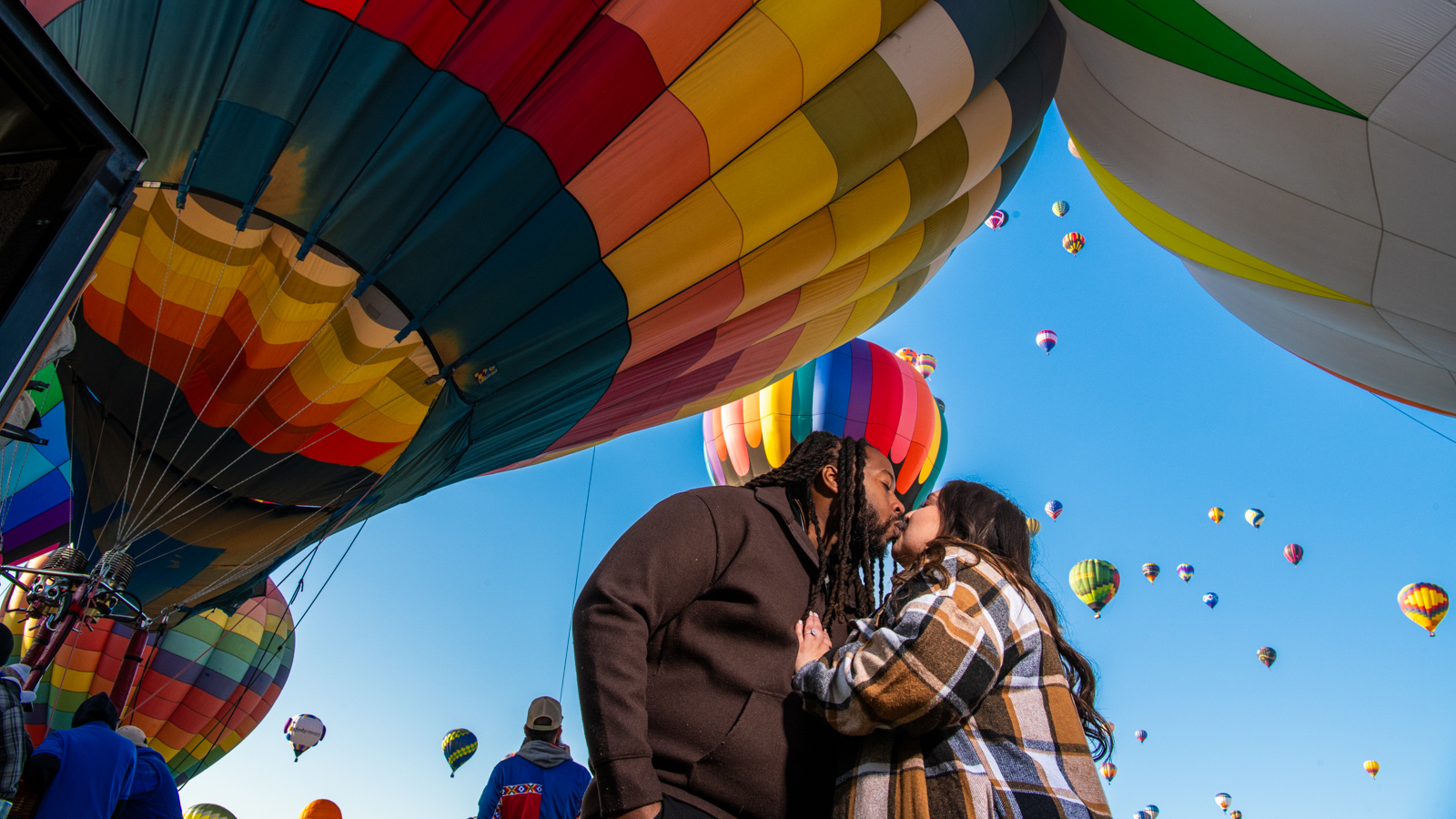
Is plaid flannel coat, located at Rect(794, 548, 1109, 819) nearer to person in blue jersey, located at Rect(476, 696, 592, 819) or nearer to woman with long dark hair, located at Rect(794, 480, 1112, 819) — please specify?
woman with long dark hair, located at Rect(794, 480, 1112, 819)

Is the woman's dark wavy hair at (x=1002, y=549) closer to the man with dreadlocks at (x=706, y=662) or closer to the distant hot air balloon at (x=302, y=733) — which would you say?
the man with dreadlocks at (x=706, y=662)

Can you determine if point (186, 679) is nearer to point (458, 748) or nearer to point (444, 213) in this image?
point (458, 748)

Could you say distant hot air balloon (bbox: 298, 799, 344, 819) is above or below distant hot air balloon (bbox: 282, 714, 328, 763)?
below

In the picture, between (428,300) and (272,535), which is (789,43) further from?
(272,535)

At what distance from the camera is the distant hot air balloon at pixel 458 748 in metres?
12.9

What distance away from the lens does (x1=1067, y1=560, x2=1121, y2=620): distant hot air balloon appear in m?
15.3

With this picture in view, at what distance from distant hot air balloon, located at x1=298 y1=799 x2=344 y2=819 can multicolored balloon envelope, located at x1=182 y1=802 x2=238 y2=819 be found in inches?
85.7

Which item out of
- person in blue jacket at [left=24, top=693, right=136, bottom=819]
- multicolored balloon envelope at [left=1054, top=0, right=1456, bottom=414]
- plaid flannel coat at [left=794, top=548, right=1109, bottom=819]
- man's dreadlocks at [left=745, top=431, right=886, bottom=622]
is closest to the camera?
plaid flannel coat at [left=794, top=548, right=1109, bottom=819]

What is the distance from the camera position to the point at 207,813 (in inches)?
430

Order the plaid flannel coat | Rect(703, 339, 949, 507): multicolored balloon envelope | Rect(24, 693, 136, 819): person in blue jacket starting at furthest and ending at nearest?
Rect(703, 339, 949, 507): multicolored balloon envelope
Rect(24, 693, 136, 819): person in blue jacket
the plaid flannel coat

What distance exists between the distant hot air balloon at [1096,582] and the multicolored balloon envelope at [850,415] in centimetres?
700

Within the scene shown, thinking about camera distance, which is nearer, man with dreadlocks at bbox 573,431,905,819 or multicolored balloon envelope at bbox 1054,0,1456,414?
man with dreadlocks at bbox 573,431,905,819

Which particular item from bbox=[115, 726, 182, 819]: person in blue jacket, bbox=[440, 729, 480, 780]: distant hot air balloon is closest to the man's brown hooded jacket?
bbox=[115, 726, 182, 819]: person in blue jacket

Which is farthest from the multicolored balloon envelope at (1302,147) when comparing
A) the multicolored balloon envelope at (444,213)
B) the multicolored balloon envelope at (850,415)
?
the multicolored balloon envelope at (850,415)
